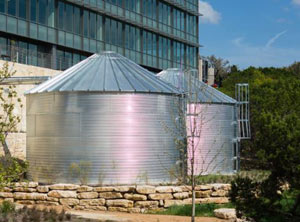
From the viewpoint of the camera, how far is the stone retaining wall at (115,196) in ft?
61.7

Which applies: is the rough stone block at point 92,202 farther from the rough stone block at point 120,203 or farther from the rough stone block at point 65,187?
the rough stone block at point 65,187

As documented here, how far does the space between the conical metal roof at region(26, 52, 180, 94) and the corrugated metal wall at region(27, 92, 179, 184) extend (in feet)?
0.93

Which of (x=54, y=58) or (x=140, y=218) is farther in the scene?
(x=54, y=58)

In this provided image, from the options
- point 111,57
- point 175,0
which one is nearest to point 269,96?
point 111,57

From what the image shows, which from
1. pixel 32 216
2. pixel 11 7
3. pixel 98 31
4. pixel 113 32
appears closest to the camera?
pixel 32 216

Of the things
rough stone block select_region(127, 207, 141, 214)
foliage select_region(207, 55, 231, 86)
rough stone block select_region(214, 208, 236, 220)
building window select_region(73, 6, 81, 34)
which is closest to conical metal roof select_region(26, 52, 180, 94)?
rough stone block select_region(127, 207, 141, 214)

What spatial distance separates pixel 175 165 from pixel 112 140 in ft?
9.99

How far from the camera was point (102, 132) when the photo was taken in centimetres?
2002

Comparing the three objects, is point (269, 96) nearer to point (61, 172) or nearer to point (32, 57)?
point (32, 57)

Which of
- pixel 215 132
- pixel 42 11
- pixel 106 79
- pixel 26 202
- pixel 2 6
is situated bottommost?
pixel 26 202

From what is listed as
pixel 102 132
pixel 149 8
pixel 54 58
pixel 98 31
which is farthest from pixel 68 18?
pixel 102 132

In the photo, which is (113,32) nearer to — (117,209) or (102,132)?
(102,132)

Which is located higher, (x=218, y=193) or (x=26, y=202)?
(x=218, y=193)

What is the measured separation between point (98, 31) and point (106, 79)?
2789 cm
